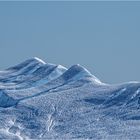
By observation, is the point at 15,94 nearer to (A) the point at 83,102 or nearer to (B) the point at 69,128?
(A) the point at 83,102

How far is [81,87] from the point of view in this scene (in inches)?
7756

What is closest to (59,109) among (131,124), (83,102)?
(83,102)

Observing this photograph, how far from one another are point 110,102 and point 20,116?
22467 millimetres

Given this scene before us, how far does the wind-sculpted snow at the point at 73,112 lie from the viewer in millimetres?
158625

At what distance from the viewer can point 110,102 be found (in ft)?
589

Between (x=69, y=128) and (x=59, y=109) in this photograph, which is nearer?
(x=69, y=128)

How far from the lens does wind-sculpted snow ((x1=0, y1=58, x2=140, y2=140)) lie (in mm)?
158625

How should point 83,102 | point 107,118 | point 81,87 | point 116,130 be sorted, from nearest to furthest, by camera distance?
1. point 116,130
2. point 107,118
3. point 83,102
4. point 81,87

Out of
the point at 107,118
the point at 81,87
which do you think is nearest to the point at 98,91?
the point at 81,87

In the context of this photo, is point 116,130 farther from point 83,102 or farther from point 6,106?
point 6,106

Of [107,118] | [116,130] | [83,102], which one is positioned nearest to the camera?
[116,130]

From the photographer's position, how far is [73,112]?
17712cm

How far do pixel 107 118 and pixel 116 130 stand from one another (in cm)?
1136

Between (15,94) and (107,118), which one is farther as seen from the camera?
(15,94)
